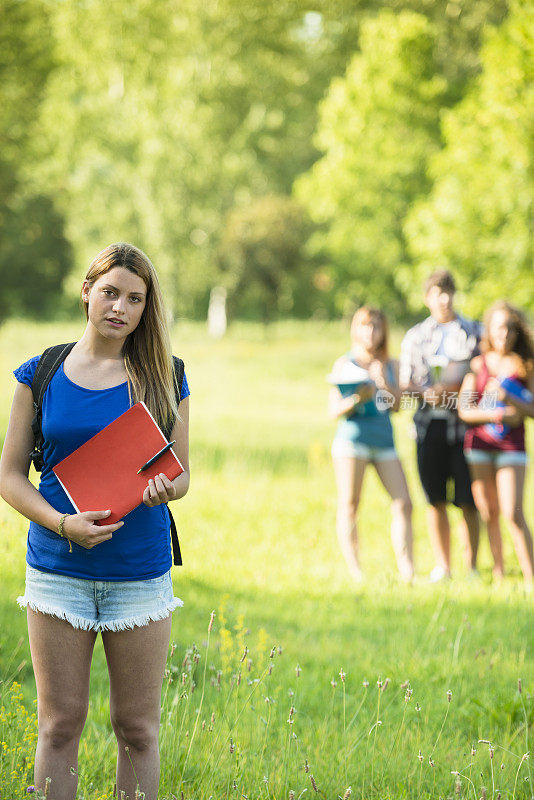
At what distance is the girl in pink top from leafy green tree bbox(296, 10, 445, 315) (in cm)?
2049

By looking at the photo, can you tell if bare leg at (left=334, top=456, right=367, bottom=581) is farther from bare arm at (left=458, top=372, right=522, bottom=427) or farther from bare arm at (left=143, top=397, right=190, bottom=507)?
bare arm at (left=143, top=397, right=190, bottom=507)

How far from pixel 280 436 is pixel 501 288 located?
6561 millimetres

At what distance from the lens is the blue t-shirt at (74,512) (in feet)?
8.14

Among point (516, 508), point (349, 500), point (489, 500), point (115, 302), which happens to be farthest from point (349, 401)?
point (115, 302)

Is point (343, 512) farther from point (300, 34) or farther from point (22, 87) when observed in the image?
point (300, 34)

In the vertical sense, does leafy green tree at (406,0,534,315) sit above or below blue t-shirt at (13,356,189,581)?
above

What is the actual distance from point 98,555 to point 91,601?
14 cm

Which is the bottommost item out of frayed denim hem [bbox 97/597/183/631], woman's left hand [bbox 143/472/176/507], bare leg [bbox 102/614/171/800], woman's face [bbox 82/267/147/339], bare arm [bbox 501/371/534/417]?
bare leg [bbox 102/614/171/800]

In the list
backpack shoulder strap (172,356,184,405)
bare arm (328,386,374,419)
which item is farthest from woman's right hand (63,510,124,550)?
bare arm (328,386,374,419)

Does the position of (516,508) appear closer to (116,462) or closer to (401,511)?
(401,511)

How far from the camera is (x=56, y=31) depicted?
3130 cm

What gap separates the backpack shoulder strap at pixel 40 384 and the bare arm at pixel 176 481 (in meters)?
0.39

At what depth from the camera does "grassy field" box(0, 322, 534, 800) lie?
3135mm

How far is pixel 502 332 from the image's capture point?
6531mm
